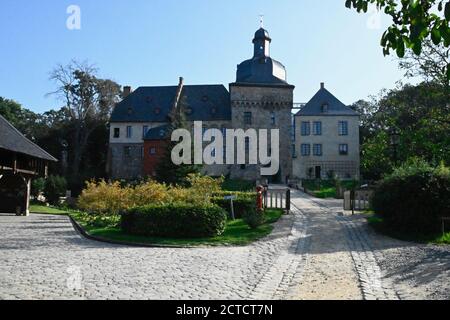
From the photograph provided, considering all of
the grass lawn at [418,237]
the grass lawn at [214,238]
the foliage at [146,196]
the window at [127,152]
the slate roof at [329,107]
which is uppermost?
the slate roof at [329,107]

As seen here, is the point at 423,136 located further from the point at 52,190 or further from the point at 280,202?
the point at 52,190

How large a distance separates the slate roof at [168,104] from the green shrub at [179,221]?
124 feet

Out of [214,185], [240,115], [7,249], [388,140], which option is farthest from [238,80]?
[7,249]

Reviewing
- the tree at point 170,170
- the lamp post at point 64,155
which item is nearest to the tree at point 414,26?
the tree at point 170,170

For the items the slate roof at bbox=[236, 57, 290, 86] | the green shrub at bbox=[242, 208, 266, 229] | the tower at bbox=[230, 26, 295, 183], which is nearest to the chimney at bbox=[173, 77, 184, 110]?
the tower at bbox=[230, 26, 295, 183]

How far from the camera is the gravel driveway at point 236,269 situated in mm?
6840

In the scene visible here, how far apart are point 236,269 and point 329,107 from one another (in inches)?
1747

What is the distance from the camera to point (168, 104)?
177ft

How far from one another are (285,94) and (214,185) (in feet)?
112

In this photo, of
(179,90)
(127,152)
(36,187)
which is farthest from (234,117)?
(36,187)

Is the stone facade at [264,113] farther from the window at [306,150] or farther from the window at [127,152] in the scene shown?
the window at [127,152]

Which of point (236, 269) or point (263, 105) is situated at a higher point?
point (263, 105)

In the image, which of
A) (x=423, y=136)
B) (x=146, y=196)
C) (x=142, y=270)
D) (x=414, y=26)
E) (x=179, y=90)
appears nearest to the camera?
(x=414, y=26)
